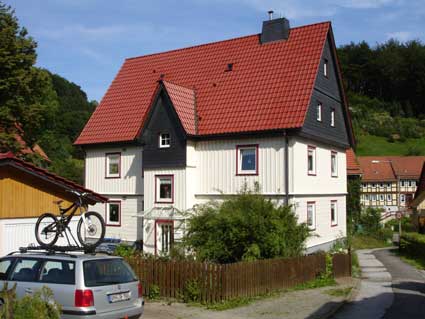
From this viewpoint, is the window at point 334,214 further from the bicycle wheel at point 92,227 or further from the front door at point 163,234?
the bicycle wheel at point 92,227

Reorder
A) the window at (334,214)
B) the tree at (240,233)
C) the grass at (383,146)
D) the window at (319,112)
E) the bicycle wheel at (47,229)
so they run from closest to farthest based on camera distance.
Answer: the bicycle wheel at (47,229)
the tree at (240,233)
the window at (319,112)
the window at (334,214)
the grass at (383,146)

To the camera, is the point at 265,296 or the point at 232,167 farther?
the point at 232,167

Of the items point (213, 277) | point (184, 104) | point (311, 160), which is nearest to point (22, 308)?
point (213, 277)

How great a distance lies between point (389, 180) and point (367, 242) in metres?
52.7

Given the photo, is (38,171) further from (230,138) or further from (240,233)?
(230,138)

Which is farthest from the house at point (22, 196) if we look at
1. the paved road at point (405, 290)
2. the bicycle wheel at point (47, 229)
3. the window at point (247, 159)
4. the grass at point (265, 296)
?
the window at point (247, 159)

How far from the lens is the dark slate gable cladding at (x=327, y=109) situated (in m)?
26.6

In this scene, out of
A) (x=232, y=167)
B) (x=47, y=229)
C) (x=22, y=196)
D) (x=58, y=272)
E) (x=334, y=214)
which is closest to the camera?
(x=58, y=272)

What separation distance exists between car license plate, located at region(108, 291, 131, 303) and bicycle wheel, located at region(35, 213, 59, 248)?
3.74 metres

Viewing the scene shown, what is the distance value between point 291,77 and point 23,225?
1551 cm

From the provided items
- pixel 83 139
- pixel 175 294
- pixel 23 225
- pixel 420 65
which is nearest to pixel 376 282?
pixel 175 294

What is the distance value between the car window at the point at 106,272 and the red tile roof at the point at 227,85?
14.9 metres

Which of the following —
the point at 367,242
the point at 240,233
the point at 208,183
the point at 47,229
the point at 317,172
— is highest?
the point at 317,172

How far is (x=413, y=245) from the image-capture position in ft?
111
